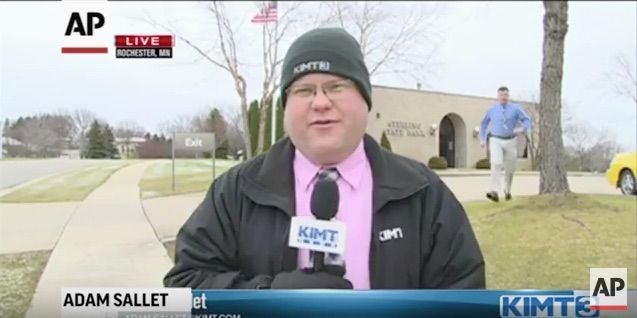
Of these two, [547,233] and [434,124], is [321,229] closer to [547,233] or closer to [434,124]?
[434,124]

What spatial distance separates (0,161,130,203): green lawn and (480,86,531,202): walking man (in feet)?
3.67

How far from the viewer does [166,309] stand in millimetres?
1669

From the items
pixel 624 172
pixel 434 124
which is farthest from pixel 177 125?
pixel 624 172

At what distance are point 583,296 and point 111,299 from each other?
1.28 m

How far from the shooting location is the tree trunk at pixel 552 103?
2006 mm

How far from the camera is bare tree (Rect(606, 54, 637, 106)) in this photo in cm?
207

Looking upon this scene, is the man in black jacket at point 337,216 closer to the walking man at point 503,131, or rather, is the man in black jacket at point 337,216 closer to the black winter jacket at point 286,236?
the black winter jacket at point 286,236

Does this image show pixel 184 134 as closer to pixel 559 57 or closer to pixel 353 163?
pixel 353 163

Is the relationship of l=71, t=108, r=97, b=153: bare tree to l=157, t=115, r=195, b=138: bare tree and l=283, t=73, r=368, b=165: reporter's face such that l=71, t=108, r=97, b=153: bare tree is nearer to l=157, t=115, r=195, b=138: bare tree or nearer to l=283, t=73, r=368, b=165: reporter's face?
l=157, t=115, r=195, b=138: bare tree

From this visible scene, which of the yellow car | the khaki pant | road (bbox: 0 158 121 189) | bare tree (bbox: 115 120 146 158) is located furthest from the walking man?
road (bbox: 0 158 121 189)

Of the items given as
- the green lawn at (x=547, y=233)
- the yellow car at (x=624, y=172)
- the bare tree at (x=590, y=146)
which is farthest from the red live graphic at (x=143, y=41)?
the yellow car at (x=624, y=172)

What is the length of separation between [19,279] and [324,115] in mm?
1162

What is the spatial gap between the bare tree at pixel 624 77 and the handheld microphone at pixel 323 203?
1083 millimetres

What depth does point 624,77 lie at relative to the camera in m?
2.10
